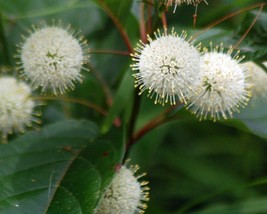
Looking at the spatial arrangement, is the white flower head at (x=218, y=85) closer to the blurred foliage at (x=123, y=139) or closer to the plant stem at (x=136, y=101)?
the blurred foliage at (x=123, y=139)

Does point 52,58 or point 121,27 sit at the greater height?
point 121,27

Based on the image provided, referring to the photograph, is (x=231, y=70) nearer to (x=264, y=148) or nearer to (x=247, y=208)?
(x=247, y=208)

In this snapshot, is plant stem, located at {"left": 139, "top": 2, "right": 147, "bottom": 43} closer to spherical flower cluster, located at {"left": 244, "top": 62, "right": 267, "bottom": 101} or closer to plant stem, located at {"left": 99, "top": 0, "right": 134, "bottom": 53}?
plant stem, located at {"left": 99, "top": 0, "right": 134, "bottom": 53}

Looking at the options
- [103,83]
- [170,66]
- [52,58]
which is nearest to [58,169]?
[52,58]

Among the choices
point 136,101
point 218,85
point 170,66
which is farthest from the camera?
point 136,101

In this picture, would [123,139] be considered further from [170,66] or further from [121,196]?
[170,66]

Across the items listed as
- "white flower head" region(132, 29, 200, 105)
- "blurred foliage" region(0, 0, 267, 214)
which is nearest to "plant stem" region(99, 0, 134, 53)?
"blurred foliage" region(0, 0, 267, 214)
